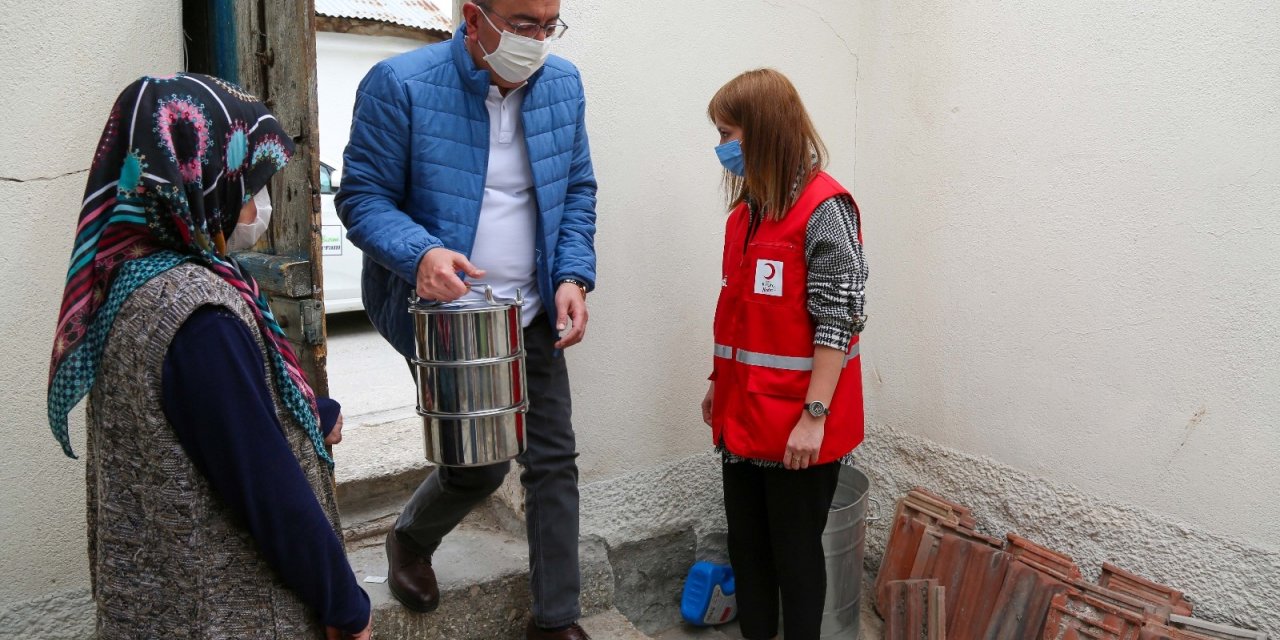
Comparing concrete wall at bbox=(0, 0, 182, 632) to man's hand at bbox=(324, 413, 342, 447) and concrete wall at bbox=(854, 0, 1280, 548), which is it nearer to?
man's hand at bbox=(324, 413, 342, 447)

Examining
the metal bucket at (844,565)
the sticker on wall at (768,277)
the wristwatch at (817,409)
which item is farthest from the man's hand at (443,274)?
the metal bucket at (844,565)

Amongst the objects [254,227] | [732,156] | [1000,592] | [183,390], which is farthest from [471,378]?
[1000,592]

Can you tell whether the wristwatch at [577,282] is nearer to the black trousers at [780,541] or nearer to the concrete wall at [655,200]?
the concrete wall at [655,200]

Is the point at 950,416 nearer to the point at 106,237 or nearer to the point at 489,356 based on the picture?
the point at 489,356

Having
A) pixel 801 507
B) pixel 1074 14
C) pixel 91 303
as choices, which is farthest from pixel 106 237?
pixel 1074 14

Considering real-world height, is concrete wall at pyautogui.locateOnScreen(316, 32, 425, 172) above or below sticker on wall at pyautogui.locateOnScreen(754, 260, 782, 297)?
above

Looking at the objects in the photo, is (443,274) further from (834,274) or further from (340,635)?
(834,274)

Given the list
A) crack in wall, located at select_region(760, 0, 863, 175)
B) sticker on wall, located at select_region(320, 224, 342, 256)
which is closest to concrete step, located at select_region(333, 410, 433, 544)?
crack in wall, located at select_region(760, 0, 863, 175)

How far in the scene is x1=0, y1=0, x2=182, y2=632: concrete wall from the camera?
2004 millimetres

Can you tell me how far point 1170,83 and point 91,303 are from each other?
8.73 ft

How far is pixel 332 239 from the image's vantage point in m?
6.62

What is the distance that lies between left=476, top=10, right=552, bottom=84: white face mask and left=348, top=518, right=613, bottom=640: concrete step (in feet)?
4.80

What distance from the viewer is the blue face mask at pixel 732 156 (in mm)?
2451

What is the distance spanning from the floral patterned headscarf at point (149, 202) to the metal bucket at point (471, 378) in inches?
Answer: 22.6
